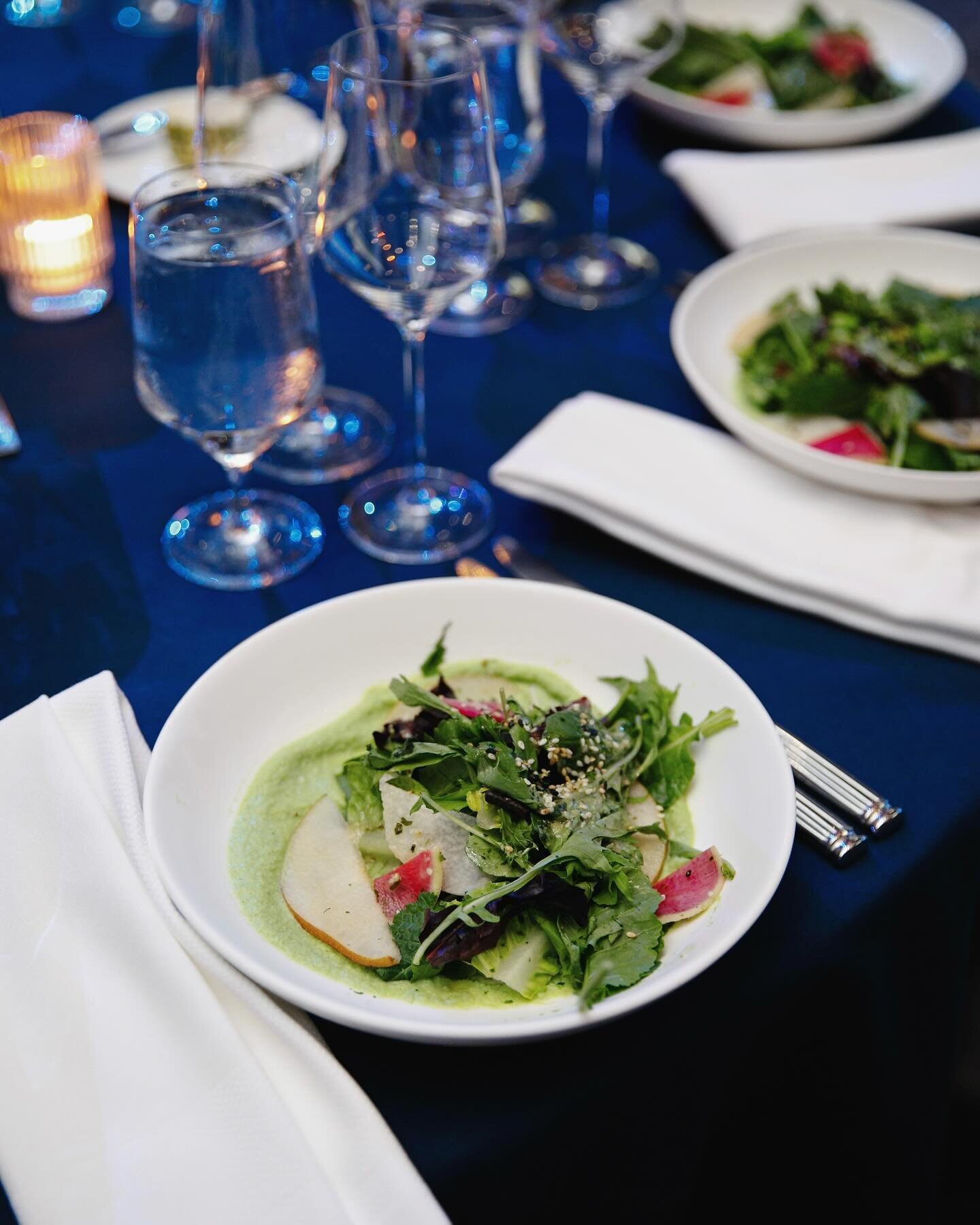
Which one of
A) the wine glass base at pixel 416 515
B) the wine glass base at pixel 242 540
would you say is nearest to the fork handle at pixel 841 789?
the wine glass base at pixel 416 515

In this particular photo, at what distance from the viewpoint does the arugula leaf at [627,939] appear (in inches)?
31.4

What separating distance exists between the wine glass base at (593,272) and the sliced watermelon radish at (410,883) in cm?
104

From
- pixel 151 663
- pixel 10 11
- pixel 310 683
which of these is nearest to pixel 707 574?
pixel 310 683

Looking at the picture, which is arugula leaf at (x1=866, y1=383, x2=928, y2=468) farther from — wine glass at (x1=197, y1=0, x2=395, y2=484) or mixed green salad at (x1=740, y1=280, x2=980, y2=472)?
wine glass at (x1=197, y1=0, x2=395, y2=484)

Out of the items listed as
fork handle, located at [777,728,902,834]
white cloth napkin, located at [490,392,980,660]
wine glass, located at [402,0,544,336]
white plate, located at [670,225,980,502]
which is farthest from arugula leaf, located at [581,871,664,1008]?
wine glass, located at [402,0,544,336]

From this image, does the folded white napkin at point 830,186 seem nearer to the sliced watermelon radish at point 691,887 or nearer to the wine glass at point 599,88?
the wine glass at point 599,88

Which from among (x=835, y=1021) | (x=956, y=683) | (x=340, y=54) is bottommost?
(x=835, y=1021)

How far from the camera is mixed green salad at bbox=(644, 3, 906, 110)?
2064 mm

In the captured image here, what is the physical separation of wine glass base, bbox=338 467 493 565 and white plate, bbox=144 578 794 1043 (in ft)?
0.65

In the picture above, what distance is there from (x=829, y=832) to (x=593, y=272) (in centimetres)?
103

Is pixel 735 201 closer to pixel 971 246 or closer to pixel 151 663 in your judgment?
pixel 971 246

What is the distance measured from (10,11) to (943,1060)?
7.52 ft

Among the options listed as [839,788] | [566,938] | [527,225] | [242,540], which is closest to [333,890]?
[566,938]

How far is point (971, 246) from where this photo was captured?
1696mm
